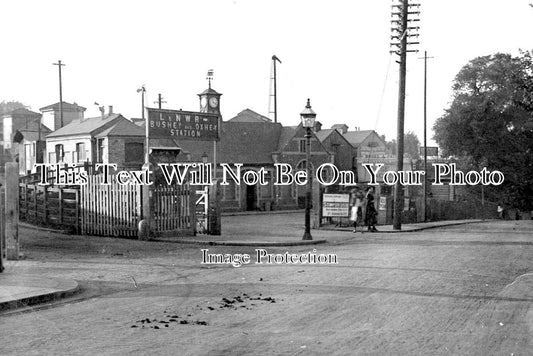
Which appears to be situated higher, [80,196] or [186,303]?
[80,196]

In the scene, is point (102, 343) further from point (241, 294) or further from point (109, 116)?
point (109, 116)

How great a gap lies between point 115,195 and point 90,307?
11.6 m

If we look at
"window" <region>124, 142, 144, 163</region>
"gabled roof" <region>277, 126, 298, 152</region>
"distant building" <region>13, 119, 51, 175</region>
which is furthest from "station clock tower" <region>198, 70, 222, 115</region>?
"distant building" <region>13, 119, 51, 175</region>

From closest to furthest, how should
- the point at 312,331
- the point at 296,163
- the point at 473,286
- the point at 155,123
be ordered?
the point at 312,331 < the point at 473,286 < the point at 155,123 < the point at 296,163

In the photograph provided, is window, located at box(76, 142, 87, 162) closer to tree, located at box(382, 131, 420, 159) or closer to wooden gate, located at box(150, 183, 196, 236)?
wooden gate, located at box(150, 183, 196, 236)

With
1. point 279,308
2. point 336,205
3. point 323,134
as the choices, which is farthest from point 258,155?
point 279,308

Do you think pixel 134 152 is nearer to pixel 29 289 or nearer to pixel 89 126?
pixel 89 126

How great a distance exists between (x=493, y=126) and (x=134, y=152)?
28510 millimetres

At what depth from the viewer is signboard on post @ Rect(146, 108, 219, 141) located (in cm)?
2122

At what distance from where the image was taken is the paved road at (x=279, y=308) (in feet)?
24.6

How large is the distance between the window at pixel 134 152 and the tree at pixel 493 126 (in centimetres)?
2534

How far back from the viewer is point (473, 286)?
40.0 feet

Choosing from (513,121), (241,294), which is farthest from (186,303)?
(513,121)

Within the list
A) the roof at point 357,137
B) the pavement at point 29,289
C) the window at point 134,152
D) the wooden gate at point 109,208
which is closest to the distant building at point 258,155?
the window at point 134,152
